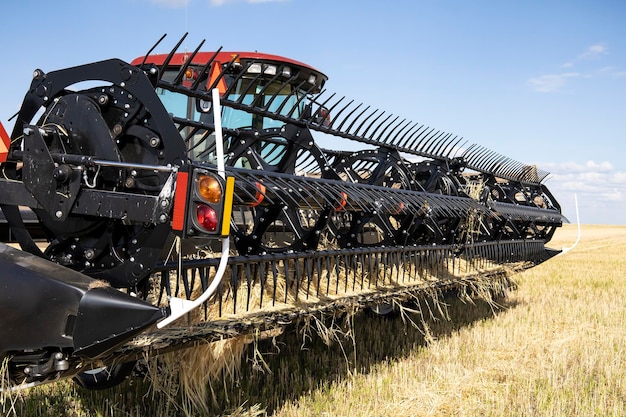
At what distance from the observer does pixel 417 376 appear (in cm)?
406

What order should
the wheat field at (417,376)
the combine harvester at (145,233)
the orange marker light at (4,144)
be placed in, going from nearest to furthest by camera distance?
the combine harvester at (145,233) < the orange marker light at (4,144) < the wheat field at (417,376)

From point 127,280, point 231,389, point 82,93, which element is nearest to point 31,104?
point 82,93

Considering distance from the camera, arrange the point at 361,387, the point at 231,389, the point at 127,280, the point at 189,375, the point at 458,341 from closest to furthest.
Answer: the point at 127,280 → the point at 189,375 → the point at 231,389 → the point at 361,387 → the point at 458,341

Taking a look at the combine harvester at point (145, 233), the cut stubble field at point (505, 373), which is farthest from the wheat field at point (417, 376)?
the combine harvester at point (145, 233)

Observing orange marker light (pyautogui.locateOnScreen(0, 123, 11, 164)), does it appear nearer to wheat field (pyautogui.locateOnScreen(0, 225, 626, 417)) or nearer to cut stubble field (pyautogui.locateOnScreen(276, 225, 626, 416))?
wheat field (pyautogui.locateOnScreen(0, 225, 626, 417))

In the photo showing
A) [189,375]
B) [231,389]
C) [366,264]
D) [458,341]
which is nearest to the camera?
[189,375]

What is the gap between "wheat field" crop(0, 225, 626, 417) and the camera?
3.38 metres

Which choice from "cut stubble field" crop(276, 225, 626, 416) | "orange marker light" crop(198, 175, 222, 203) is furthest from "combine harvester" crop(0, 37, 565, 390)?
"cut stubble field" crop(276, 225, 626, 416)

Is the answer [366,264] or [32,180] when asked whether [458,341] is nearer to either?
[366,264]

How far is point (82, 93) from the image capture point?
2615 mm

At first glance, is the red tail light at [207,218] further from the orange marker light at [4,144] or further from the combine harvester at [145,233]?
the orange marker light at [4,144]

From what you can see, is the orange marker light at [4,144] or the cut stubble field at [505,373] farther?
the cut stubble field at [505,373]

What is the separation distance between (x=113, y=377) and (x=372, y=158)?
2.81m

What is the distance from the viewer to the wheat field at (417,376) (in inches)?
133
